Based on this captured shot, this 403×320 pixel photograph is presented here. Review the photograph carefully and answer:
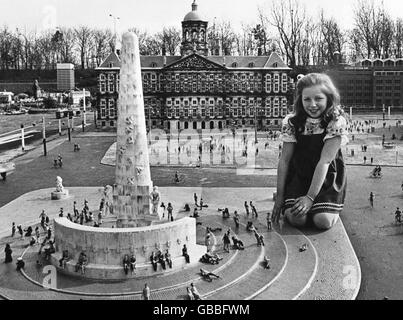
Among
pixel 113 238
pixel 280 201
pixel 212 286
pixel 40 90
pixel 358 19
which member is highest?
pixel 358 19

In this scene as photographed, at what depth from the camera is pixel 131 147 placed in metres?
23.9

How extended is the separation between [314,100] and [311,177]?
1.96 meters

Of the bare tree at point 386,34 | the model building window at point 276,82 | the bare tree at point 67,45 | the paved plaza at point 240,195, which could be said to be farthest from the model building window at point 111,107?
the bare tree at point 386,34

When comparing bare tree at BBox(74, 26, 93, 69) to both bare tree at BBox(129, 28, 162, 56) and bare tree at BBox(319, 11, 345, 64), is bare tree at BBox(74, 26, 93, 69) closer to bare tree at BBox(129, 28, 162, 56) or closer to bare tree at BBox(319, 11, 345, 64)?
bare tree at BBox(129, 28, 162, 56)

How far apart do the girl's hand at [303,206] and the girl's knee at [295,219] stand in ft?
0.40

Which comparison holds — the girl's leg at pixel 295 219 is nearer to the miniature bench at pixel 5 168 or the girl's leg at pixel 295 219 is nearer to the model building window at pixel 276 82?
the miniature bench at pixel 5 168

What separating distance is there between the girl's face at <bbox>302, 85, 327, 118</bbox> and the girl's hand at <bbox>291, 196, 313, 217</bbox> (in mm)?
2132

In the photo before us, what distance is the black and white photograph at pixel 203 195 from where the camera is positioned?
14.2m

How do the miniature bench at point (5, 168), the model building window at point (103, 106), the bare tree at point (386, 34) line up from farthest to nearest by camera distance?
the bare tree at point (386, 34) < the model building window at point (103, 106) < the miniature bench at point (5, 168)

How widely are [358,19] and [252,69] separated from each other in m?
36.6

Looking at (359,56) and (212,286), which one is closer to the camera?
(212,286)

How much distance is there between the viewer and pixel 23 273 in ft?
73.5
